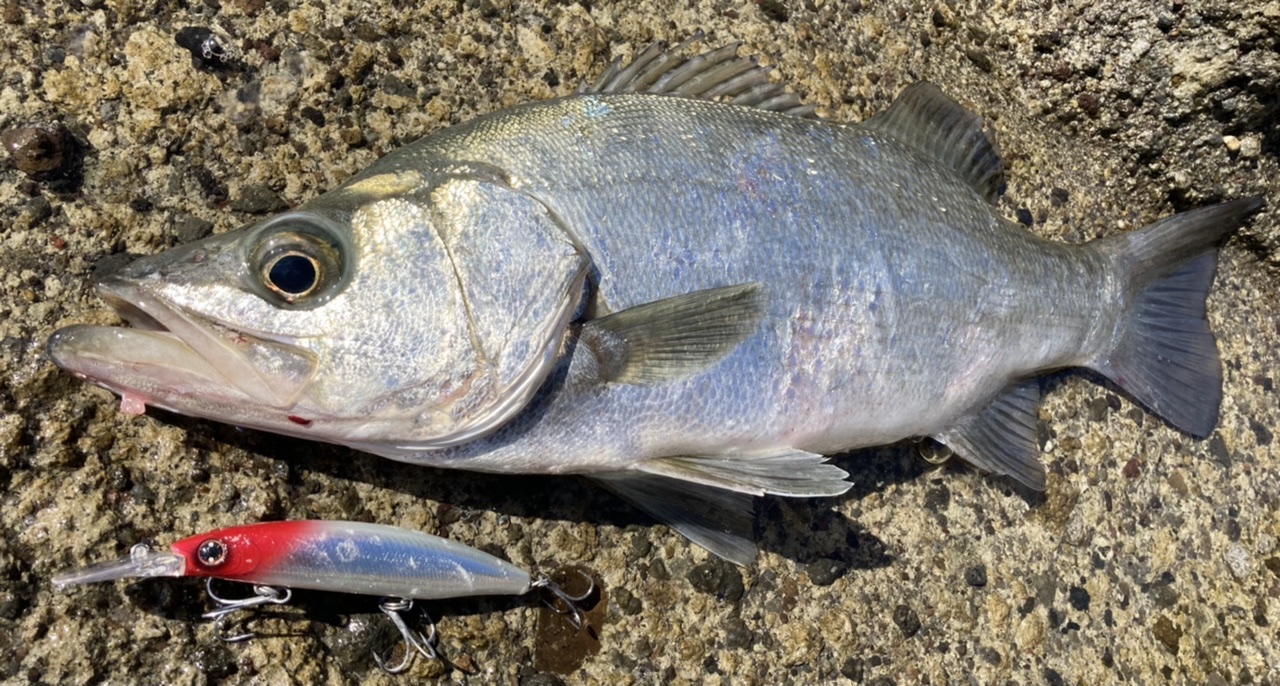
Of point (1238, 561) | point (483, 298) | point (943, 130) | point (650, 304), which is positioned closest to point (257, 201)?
point (483, 298)

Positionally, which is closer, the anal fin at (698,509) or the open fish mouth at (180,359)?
the open fish mouth at (180,359)

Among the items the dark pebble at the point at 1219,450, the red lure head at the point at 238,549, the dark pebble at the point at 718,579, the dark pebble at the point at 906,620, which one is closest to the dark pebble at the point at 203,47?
the red lure head at the point at 238,549

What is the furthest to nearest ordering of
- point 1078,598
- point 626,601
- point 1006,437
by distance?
point 1078,598
point 1006,437
point 626,601

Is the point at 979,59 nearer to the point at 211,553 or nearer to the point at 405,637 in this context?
the point at 405,637

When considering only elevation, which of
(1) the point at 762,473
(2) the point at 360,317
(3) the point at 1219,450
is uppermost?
(2) the point at 360,317

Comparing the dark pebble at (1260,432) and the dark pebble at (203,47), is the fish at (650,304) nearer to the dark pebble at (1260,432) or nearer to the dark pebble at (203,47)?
the dark pebble at (203,47)

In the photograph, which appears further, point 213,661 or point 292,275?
point 213,661

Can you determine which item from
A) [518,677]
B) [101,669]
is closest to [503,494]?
[518,677]
